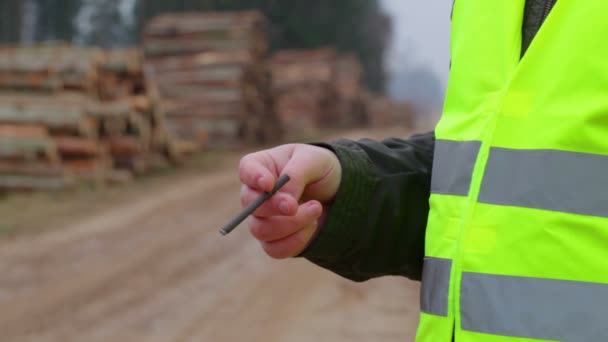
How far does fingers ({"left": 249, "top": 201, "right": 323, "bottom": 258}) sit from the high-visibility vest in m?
0.29

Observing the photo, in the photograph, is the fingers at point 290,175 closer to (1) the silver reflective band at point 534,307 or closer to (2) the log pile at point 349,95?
(1) the silver reflective band at point 534,307

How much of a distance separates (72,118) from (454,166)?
10.8 m

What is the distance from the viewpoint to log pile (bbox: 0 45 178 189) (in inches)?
447

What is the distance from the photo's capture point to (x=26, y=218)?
32.1 feet

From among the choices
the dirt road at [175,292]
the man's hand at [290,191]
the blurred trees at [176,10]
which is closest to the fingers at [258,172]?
the man's hand at [290,191]

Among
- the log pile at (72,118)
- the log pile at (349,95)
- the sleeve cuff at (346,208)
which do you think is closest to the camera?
the sleeve cuff at (346,208)

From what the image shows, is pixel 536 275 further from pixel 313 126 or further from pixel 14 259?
pixel 313 126

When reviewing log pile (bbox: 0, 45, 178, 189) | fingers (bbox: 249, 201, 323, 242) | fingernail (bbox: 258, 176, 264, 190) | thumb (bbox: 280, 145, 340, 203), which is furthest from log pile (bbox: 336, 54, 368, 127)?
fingernail (bbox: 258, 176, 264, 190)

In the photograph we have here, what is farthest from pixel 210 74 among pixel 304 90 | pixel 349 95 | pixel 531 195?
pixel 531 195

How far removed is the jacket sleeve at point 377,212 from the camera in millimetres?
1912

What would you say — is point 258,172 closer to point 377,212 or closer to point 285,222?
point 285,222

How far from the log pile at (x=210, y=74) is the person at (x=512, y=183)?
16.7 m

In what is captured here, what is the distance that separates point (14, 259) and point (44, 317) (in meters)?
1.88

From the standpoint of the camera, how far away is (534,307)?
1472 millimetres
